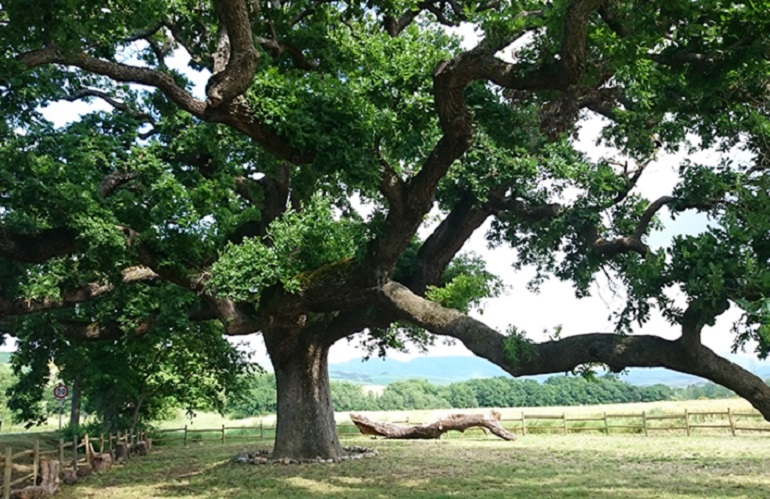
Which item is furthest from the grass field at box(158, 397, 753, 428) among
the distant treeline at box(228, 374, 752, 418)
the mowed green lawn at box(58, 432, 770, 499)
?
the distant treeline at box(228, 374, 752, 418)

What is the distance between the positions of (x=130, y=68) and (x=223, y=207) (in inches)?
185

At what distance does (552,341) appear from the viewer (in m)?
9.41

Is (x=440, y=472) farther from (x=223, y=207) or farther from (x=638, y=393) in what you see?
(x=638, y=393)

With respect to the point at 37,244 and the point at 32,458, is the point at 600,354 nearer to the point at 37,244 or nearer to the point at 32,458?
the point at 37,244

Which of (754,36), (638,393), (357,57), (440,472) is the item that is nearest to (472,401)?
(638,393)

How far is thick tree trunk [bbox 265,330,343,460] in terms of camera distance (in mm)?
15930

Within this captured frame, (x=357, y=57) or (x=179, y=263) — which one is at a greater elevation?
(x=357, y=57)

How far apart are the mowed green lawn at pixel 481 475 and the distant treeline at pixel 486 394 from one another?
39687mm

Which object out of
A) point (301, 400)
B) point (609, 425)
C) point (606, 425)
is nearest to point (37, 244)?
point (301, 400)

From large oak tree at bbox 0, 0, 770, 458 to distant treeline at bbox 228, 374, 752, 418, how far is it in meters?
44.5

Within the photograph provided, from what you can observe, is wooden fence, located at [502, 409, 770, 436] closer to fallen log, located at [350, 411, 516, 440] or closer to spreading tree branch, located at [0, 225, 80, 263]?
fallen log, located at [350, 411, 516, 440]

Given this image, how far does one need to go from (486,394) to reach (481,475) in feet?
175

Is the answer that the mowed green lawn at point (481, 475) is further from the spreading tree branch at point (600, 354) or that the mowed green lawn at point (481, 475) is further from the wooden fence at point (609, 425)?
the wooden fence at point (609, 425)

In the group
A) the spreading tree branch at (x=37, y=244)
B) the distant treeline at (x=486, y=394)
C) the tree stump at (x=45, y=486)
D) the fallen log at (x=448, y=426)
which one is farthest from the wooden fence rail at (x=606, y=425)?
the distant treeline at (x=486, y=394)
